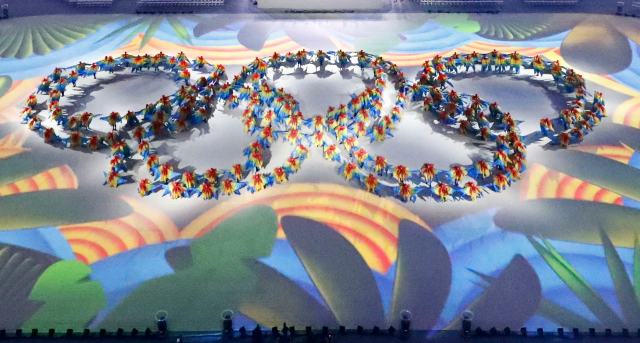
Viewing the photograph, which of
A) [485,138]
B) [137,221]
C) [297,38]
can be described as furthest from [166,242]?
[297,38]

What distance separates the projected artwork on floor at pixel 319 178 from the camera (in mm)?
12234

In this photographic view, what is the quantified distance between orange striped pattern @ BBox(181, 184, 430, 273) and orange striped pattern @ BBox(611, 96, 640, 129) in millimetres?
7547

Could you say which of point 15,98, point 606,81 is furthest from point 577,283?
point 15,98

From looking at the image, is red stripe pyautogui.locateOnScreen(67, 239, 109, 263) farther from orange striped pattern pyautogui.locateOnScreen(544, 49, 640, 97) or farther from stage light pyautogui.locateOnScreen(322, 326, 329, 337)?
orange striped pattern pyautogui.locateOnScreen(544, 49, 640, 97)

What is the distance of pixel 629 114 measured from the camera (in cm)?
1767

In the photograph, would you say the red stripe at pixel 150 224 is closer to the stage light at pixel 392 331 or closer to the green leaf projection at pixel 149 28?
the stage light at pixel 392 331

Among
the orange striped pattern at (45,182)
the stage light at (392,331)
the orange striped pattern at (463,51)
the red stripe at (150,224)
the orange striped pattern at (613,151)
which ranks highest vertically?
the orange striped pattern at (463,51)

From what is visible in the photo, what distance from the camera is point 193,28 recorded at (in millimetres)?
22797

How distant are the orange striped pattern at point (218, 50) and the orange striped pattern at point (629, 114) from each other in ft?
34.3

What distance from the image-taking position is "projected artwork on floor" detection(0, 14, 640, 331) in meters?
12.2

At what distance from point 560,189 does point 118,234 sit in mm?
10467

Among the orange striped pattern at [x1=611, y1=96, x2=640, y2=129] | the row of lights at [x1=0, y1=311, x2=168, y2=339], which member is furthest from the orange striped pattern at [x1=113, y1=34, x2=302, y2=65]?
the row of lights at [x1=0, y1=311, x2=168, y2=339]

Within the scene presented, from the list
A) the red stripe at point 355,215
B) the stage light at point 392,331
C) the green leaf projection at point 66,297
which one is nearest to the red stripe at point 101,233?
the green leaf projection at point 66,297

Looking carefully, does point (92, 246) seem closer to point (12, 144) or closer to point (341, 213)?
point (12, 144)
